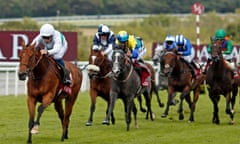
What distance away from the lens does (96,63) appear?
15.8m

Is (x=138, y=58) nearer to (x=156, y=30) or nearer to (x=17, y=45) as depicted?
(x=17, y=45)

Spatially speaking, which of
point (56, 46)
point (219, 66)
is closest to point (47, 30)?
point (56, 46)

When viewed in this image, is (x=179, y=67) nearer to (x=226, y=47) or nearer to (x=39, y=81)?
Result: (x=226, y=47)

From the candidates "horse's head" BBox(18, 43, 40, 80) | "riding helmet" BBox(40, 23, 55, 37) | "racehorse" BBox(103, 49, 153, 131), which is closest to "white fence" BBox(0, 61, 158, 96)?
"racehorse" BBox(103, 49, 153, 131)

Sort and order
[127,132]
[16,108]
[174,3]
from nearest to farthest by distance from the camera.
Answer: [127,132]
[16,108]
[174,3]

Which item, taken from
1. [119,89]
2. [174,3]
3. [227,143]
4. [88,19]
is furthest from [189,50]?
[174,3]

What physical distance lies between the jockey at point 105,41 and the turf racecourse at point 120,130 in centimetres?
140

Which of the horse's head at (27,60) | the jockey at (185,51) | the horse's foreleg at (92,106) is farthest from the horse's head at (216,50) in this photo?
the horse's head at (27,60)

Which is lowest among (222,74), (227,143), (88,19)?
(227,143)

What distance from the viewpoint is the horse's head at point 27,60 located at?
12.0m

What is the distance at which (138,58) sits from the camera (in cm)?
1666

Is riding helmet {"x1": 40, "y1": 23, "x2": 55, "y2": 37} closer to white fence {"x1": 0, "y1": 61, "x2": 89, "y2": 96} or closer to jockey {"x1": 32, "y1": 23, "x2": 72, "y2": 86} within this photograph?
jockey {"x1": 32, "y1": 23, "x2": 72, "y2": 86}

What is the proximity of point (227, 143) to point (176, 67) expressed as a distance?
4884 mm

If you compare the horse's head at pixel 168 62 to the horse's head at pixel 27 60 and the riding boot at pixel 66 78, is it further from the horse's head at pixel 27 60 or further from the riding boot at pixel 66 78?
the horse's head at pixel 27 60
